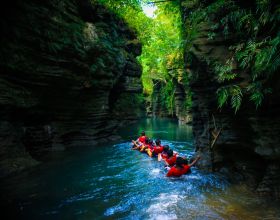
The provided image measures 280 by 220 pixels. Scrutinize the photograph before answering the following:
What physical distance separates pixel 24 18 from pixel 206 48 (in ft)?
27.8

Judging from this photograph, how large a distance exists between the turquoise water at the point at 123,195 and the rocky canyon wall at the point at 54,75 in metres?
2.28

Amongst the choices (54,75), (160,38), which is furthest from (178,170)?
(160,38)

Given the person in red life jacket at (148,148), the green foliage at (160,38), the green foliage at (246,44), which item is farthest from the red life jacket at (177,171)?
the green foliage at (160,38)

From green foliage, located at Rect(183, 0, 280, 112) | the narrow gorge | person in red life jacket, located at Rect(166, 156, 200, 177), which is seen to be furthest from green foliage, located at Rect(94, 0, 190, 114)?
person in red life jacket, located at Rect(166, 156, 200, 177)

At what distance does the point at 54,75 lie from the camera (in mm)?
13750

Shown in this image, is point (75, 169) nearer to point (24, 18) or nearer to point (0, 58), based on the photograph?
point (0, 58)

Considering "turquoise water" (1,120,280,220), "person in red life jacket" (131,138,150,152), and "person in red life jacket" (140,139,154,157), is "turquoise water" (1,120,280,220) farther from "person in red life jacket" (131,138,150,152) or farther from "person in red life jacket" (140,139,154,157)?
"person in red life jacket" (131,138,150,152)

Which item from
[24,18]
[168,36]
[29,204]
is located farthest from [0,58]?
[168,36]

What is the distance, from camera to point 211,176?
961cm

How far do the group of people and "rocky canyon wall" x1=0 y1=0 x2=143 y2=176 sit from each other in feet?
12.5

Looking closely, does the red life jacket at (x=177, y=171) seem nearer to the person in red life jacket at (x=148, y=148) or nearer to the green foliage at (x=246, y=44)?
the green foliage at (x=246, y=44)

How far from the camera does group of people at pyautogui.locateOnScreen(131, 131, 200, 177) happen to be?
10016mm

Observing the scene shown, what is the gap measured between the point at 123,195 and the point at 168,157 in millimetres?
4413

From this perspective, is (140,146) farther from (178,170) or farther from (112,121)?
(178,170)
